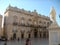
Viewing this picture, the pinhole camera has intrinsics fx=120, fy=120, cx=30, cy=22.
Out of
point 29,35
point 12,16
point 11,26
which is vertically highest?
point 12,16

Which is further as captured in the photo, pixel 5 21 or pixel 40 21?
pixel 40 21

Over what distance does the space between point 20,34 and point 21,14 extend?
486 cm

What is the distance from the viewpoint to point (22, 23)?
96.2ft

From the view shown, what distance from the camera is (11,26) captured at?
26734 millimetres

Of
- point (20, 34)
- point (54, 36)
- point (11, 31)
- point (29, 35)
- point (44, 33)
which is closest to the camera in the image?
point (54, 36)

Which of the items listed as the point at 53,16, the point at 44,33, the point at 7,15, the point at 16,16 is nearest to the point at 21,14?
the point at 16,16

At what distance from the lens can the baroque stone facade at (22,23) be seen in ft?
88.4

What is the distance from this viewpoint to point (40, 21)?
115 feet

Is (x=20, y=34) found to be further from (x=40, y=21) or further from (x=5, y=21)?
(x=40, y=21)

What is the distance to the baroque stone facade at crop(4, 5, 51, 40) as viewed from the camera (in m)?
26.9

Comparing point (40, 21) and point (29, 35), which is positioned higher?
point (40, 21)

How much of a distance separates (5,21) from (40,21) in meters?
11.0

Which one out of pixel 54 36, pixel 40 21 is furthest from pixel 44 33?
pixel 54 36

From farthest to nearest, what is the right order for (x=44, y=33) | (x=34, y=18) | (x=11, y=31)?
(x=44, y=33) → (x=34, y=18) → (x=11, y=31)
